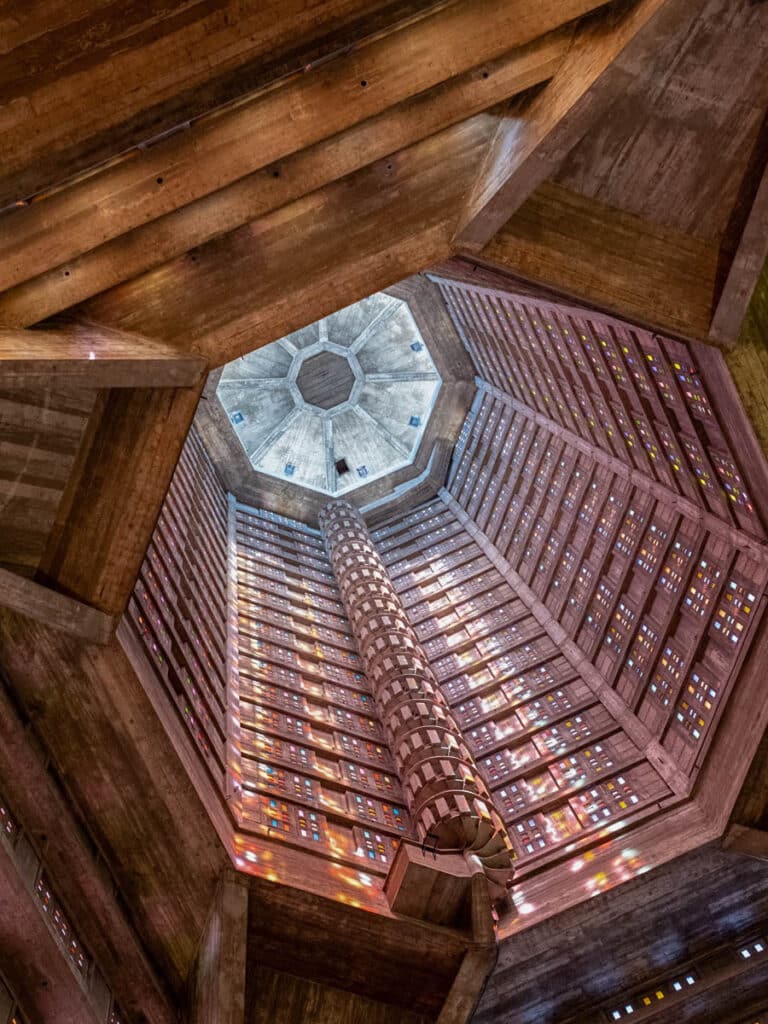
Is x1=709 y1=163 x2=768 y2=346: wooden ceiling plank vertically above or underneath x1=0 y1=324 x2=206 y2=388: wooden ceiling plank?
above

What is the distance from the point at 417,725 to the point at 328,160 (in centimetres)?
1841

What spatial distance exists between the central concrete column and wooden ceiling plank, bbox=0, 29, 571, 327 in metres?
15.0

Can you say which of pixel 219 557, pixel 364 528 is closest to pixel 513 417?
pixel 364 528

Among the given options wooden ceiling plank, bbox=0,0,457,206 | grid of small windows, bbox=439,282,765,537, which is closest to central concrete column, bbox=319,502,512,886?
grid of small windows, bbox=439,282,765,537

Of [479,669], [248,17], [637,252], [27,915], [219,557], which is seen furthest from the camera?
[219,557]

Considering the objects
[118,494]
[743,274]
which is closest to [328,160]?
[118,494]

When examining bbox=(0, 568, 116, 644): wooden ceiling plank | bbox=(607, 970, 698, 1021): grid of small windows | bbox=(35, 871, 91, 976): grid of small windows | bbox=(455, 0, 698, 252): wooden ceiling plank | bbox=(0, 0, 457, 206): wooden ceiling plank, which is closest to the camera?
bbox=(0, 0, 457, 206): wooden ceiling plank

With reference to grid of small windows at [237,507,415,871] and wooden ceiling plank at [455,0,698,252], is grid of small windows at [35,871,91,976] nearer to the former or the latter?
grid of small windows at [237,507,415,871]

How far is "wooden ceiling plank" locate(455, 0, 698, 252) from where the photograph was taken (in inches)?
446

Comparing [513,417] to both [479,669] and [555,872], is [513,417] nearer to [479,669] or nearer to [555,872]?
[479,669]

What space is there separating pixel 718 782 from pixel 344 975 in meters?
9.76

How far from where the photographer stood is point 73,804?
15.5m

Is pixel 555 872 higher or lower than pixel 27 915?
higher

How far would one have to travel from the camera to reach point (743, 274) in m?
14.4
